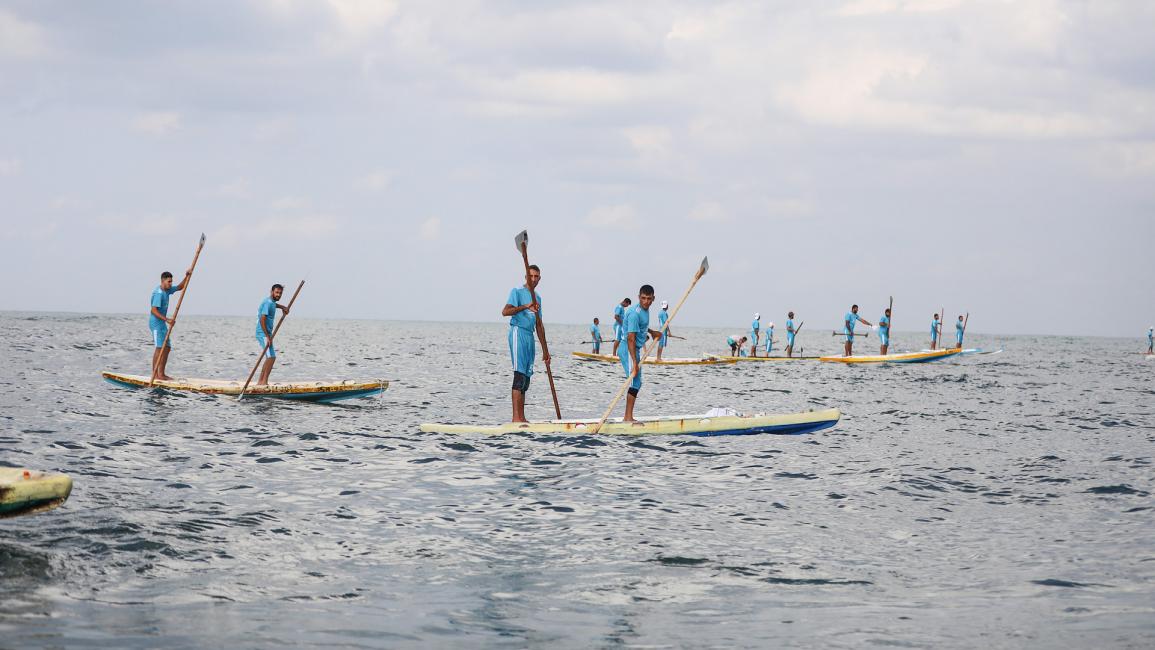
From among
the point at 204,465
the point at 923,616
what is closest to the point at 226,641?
the point at 923,616

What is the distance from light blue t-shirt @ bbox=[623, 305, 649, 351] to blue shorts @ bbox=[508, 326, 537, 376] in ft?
5.09

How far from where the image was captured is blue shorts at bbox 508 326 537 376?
14.5 m

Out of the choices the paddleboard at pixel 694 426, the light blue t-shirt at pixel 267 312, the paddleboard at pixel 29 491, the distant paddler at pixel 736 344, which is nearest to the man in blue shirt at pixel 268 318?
the light blue t-shirt at pixel 267 312

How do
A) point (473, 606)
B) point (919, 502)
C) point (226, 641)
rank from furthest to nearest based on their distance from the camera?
point (919, 502)
point (473, 606)
point (226, 641)

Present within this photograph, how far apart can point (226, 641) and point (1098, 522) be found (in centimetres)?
846

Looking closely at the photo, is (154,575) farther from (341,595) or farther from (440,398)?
(440,398)

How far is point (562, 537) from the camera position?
8.48 meters

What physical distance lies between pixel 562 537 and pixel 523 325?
629 cm

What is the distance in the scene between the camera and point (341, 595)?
6469 millimetres

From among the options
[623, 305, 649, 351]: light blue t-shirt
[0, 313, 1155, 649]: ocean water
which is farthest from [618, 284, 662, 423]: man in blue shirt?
[0, 313, 1155, 649]: ocean water

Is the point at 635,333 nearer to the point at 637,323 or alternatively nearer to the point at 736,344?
the point at 637,323

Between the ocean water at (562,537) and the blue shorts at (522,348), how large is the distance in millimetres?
1095

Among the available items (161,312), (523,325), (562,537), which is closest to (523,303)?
(523,325)

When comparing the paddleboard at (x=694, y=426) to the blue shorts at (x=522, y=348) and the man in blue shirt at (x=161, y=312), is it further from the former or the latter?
the man in blue shirt at (x=161, y=312)
